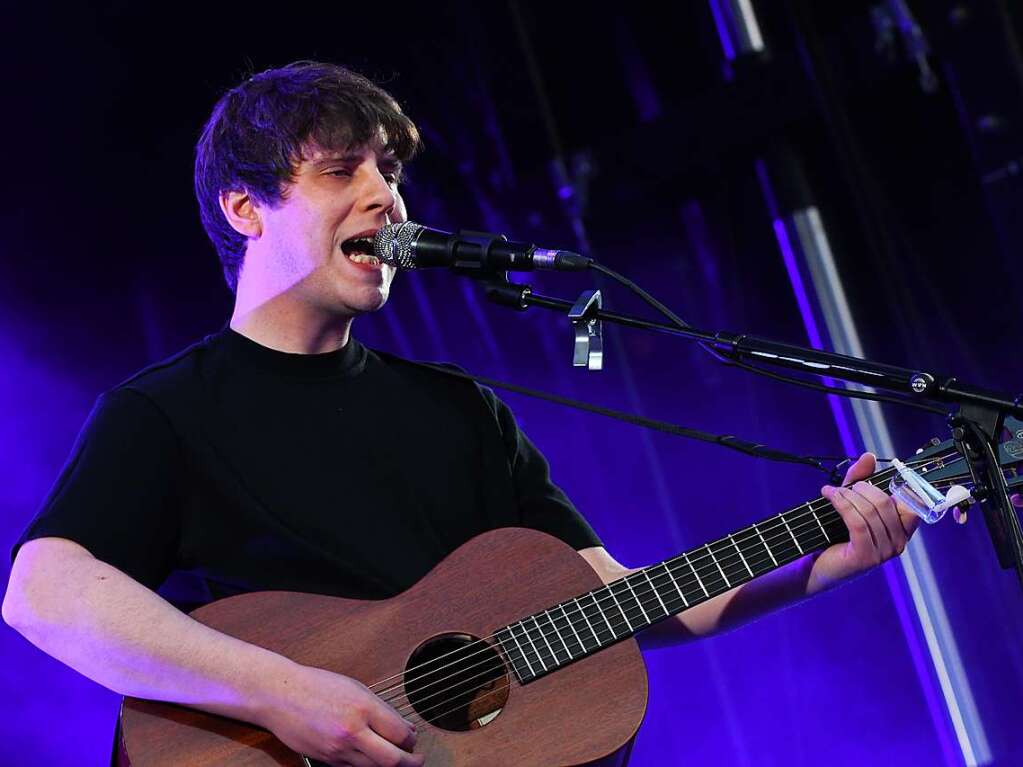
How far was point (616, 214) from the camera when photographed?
431cm

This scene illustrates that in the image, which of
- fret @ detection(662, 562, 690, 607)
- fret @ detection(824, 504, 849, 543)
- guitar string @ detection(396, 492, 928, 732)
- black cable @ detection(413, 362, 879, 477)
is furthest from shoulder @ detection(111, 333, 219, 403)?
fret @ detection(824, 504, 849, 543)

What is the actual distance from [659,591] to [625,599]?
70 mm

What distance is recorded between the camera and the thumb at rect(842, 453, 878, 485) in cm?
212

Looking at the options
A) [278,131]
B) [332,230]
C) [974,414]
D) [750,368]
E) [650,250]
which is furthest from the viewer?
[650,250]

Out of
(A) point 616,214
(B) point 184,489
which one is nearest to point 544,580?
(B) point 184,489

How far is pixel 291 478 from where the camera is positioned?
2.38 metres

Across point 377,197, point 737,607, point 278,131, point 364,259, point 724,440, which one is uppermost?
point 278,131

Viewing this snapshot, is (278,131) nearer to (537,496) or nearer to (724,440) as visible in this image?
(537,496)

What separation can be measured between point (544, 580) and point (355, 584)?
39 centimetres

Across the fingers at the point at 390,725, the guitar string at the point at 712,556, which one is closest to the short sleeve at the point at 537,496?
the guitar string at the point at 712,556

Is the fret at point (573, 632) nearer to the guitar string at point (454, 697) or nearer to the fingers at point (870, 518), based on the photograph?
the guitar string at point (454, 697)

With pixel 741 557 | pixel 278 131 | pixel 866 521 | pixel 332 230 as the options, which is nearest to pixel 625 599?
pixel 741 557

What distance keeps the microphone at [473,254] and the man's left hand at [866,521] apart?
68cm

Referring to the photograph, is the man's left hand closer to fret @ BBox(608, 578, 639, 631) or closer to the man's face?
fret @ BBox(608, 578, 639, 631)
